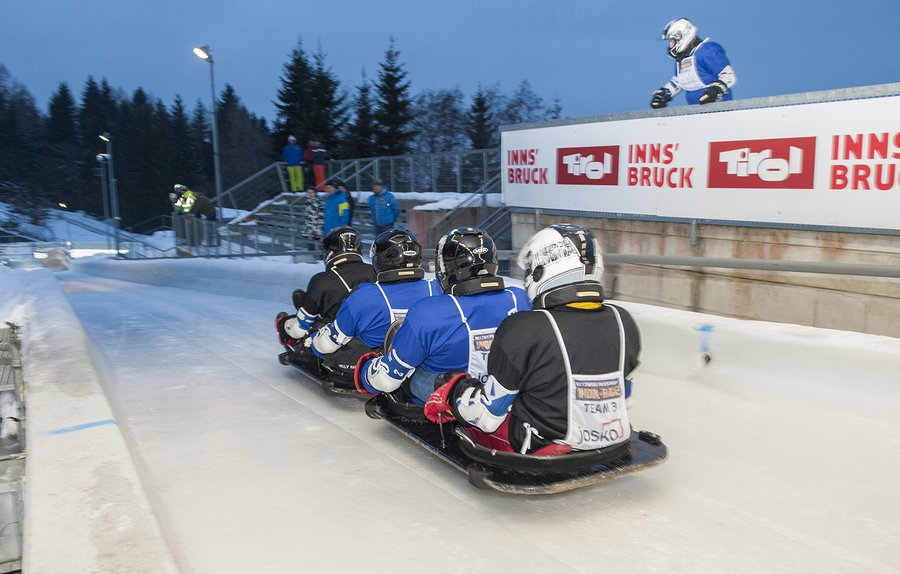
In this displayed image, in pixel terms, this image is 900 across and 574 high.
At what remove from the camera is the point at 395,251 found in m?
4.12

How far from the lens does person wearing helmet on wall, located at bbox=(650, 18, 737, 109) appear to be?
6.70 metres

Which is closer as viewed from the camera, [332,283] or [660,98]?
[332,283]

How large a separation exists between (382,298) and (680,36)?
14.9 feet

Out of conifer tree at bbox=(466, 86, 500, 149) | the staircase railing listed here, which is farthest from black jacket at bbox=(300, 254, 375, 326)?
conifer tree at bbox=(466, 86, 500, 149)

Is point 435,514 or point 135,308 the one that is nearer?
point 435,514

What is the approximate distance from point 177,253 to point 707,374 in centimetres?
1386

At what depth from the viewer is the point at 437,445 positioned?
3.07 meters

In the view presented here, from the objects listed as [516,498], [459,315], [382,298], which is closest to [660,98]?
[382,298]

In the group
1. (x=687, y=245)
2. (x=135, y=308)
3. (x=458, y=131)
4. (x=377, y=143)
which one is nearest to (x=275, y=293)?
(x=135, y=308)

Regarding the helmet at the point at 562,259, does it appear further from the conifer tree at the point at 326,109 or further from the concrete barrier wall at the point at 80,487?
the conifer tree at the point at 326,109

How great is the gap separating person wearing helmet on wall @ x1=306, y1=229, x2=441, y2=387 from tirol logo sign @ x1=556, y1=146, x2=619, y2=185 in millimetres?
2983

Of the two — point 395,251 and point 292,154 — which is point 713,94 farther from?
point 292,154

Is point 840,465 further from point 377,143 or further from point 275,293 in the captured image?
point 377,143

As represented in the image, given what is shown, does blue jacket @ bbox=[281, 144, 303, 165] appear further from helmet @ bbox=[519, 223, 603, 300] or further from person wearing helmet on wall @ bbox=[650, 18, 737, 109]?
helmet @ bbox=[519, 223, 603, 300]
